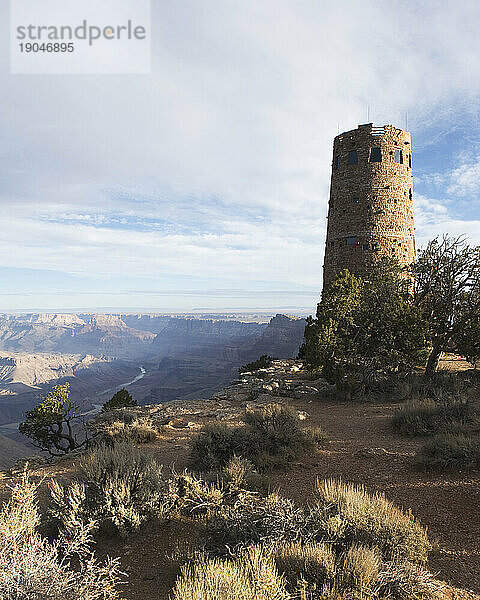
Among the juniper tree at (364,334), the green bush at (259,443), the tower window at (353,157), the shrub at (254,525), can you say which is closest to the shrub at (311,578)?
the shrub at (254,525)

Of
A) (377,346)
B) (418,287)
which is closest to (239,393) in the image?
(377,346)

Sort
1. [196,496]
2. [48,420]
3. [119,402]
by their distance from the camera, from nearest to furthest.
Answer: [196,496] < [48,420] < [119,402]

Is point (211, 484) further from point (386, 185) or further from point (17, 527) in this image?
point (386, 185)

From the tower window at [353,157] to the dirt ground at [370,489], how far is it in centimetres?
1643

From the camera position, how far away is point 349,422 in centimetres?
1159

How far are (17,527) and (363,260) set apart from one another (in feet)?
66.9

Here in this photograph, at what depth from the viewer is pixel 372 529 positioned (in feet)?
14.0

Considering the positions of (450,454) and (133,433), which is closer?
(450,454)

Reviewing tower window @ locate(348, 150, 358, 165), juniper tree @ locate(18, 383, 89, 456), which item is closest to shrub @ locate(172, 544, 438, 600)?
juniper tree @ locate(18, 383, 89, 456)

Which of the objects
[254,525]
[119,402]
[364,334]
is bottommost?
[119,402]

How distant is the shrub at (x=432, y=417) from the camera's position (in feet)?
31.1

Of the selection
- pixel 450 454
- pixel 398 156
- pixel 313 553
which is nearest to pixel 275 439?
pixel 450 454

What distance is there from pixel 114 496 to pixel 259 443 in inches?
153

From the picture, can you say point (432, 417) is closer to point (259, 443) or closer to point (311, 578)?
point (259, 443)
